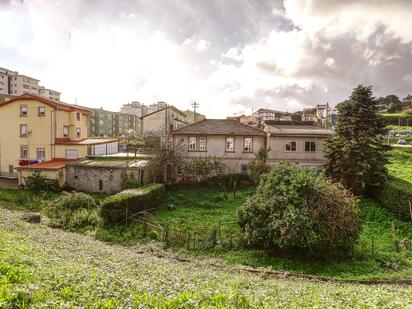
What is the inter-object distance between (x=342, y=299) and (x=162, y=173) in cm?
2329

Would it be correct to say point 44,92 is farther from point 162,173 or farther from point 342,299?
point 342,299

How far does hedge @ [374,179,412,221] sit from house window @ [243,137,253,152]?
13.5 meters

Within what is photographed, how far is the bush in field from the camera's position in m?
14.9

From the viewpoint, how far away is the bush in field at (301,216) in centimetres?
1491

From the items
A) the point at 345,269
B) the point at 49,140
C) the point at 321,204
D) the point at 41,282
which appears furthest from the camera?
the point at 49,140

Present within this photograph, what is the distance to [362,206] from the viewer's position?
75.2 feet

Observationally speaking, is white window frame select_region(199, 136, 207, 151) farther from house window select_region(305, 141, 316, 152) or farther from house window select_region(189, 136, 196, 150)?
house window select_region(305, 141, 316, 152)

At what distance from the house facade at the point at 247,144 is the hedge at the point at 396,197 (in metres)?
8.73

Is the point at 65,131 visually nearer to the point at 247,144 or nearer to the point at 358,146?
the point at 247,144

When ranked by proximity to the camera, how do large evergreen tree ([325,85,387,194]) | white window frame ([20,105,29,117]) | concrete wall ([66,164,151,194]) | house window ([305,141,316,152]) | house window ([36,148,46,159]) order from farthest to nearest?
white window frame ([20,105,29,117])
house window ([36,148,46,159])
house window ([305,141,316,152])
concrete wall ([66,164,151,194])
large evergreen tree ([325,85,387,194])

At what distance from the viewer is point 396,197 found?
21000mm

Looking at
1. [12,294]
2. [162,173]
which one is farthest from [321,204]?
[162,173]

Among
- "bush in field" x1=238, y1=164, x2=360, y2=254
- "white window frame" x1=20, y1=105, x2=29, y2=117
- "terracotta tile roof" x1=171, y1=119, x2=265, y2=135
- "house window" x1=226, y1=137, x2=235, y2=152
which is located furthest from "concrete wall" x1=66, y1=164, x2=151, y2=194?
"bush in field" x1=238, y1=164, x2=360, y2=254

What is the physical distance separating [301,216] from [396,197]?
1136 centimetres
